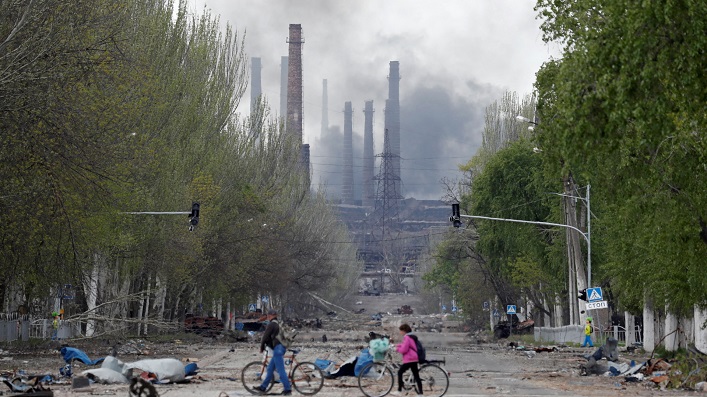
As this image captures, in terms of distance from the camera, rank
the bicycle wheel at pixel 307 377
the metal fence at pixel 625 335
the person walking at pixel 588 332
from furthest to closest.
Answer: the metal fence at pixel 625 335
the person walking at pixel 588 332
the bicycle wheel at pixel 307 377

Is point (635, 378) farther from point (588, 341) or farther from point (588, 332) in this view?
point (588, 341)

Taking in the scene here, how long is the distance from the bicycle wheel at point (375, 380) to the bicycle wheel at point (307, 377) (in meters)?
0.97

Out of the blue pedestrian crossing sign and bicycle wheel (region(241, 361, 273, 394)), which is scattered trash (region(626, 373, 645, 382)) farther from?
the blue pedestrian crossing sign

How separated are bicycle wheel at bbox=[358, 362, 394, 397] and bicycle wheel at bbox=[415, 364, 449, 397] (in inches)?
33.1

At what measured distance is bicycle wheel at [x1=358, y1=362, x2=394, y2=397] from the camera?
71.5 ft

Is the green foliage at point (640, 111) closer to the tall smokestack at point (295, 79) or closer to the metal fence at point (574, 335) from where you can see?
the metal fence at point (574, 335)

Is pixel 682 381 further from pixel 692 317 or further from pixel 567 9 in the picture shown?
pixel 692 317

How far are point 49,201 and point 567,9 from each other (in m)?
14.6

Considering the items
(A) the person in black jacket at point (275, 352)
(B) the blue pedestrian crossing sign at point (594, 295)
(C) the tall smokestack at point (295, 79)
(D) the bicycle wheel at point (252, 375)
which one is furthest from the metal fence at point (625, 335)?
(C) the tall smokestack at point (295, 79)

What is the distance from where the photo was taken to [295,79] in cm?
18212

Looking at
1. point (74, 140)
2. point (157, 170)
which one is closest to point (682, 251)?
point (74, 140)

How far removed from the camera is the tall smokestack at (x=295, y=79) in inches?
7067

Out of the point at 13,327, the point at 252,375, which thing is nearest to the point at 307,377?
the point at 252,375

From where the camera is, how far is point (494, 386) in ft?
86.6
